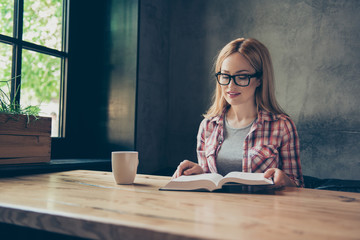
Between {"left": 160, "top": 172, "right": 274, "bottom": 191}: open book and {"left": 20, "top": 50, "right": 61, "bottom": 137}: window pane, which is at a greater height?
{"left": 20, "top": 50, "right": 61, "bottom": 137}: window pane

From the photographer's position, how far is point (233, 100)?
1.69m

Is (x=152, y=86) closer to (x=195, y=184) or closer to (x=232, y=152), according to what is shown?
(x=232, y=152)

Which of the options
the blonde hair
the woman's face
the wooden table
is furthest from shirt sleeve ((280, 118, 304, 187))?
the wooden table

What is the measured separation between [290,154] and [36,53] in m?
1.96

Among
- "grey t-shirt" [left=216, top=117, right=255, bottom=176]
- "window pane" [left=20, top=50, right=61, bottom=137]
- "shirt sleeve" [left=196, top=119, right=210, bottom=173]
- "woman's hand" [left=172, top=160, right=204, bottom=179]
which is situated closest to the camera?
"woman's hand" [left=172, top=160, right=204, bottom=179]

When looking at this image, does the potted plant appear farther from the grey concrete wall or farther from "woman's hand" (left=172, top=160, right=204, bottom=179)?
the grey concrete wall

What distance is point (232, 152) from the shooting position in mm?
1754

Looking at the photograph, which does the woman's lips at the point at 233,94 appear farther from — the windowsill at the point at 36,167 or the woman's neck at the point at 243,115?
the windowsill at the point at 36,167

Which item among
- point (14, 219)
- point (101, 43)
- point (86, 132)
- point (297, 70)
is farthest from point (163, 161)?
point (14, 219)

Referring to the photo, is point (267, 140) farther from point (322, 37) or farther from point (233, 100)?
point (322, 37)

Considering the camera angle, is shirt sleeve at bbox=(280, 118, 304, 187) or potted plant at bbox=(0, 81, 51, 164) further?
shirt sleeve at bbox=(280, 118, 304, 187)

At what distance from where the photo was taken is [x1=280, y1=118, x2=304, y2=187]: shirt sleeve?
1.62 m

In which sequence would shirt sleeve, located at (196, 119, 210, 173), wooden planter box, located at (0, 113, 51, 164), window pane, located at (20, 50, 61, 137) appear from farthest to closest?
window pane, located at (20, 50, 61, 137) < shirt sleeve, located at (196, 119, 210, 173) < wooden planter box, located at (0, 113, 51, 164)

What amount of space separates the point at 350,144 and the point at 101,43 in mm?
2222
